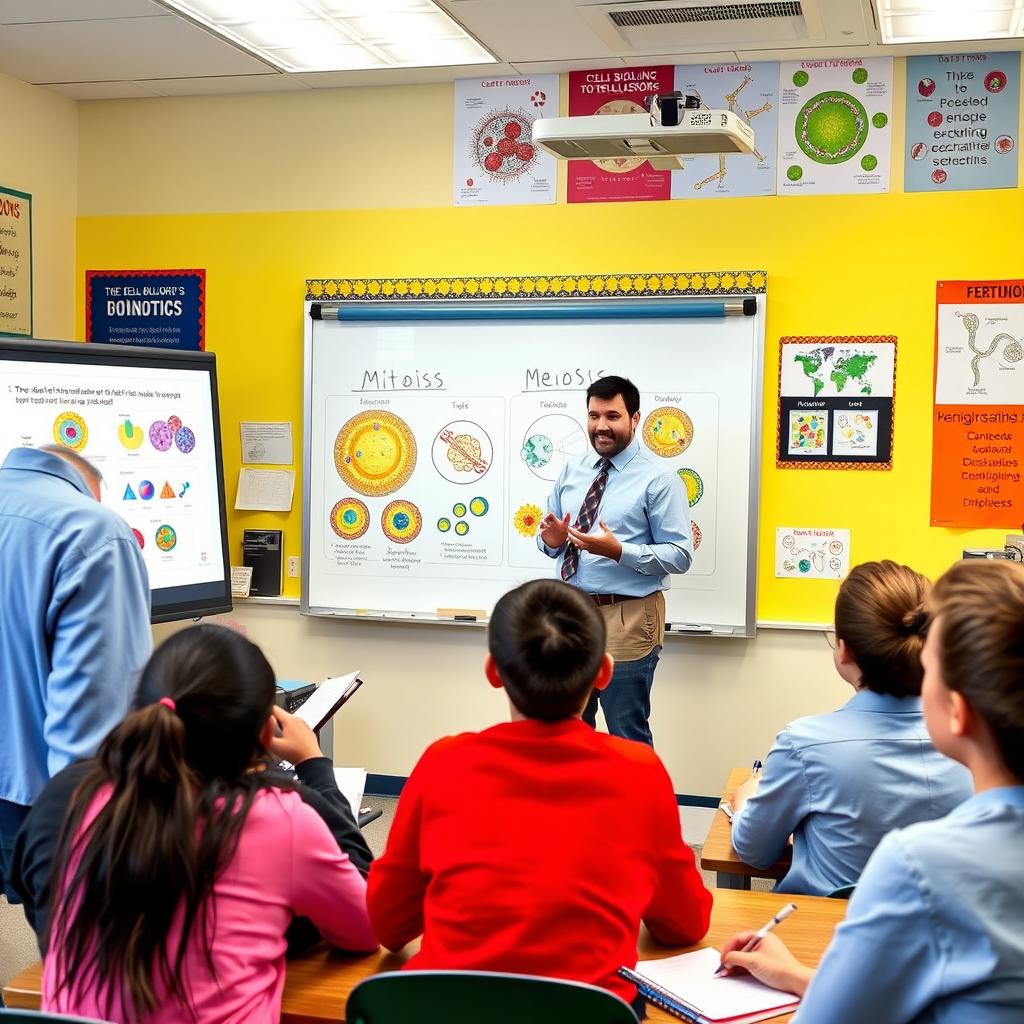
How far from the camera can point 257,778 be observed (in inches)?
61.2

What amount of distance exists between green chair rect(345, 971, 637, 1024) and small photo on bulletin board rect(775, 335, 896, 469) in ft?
11.0

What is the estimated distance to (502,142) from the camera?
4699mm

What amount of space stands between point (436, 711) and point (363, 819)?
2.51 metres

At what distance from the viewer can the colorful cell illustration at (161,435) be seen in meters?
4.44

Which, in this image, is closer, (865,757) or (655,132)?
(865,757)

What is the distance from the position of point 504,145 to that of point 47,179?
1978 millimetres

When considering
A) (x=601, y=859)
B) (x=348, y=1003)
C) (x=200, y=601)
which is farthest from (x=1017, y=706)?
(x=200, y=601)

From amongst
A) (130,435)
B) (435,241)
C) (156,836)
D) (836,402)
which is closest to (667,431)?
(836,402)

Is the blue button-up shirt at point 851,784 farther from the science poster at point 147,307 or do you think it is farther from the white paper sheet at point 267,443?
the science poster at point 147,307

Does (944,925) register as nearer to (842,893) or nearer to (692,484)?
(842,893)

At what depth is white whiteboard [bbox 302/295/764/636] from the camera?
14.7 feet

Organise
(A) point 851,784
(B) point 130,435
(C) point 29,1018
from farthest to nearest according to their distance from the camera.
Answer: (B) point 130,435 → (A) point 851,784 → (C) point 29,1018

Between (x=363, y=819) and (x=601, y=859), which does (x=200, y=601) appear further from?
(x=601, y=859)

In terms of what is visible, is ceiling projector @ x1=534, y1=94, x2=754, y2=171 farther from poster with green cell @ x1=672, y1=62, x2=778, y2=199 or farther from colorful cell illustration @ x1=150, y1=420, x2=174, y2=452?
colorful cell illustration @ x1=150, y1=420, x2=174, y2=452
